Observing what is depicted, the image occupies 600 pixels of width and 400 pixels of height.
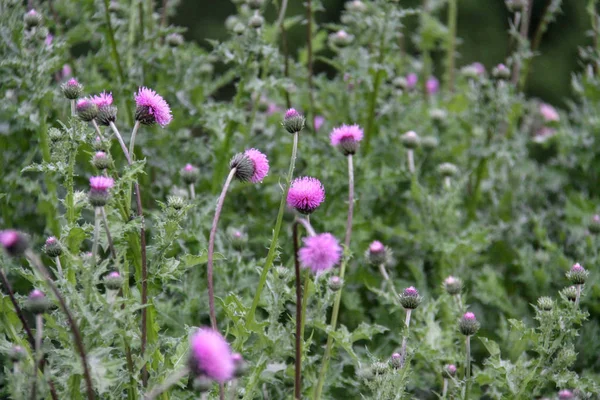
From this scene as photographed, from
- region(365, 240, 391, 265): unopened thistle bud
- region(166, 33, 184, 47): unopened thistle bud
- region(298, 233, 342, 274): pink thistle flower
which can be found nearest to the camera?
region(298, 233, 342, 274): pink thistle flower

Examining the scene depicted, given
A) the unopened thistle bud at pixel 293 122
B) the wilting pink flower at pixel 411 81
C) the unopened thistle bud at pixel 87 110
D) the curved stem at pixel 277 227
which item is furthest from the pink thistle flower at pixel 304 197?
the wilting pink flower at pixel 411 81

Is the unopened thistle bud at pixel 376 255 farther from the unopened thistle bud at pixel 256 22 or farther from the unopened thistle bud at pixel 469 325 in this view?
the unopened thistle bud at pixel 256 22

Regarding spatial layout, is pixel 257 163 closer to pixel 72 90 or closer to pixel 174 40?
pixel 72 90

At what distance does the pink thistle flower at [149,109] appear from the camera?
5.45ft

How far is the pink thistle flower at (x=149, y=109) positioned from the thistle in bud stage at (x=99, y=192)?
26cm

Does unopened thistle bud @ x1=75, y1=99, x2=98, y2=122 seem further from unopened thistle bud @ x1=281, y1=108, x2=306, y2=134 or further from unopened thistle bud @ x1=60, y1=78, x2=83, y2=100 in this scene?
unopened thistle bud @ x1=281, y1=108, x2=306, y2=134

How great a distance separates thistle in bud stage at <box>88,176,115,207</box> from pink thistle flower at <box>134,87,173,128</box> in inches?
10.0

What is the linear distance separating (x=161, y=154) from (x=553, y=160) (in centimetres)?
194

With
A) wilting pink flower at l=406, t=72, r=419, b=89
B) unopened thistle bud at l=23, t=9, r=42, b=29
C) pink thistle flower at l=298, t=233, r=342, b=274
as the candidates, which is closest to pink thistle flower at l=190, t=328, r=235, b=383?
pink thistle flower at l=298, t=233, r=342, b=274

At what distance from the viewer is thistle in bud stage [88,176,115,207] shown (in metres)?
1.45

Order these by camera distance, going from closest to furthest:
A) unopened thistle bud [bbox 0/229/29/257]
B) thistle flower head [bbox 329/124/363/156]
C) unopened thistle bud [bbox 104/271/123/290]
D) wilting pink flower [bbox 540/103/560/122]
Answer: unopened thistle bud [bbox 0/229/29/257], unopened thistle bud [bbox 104/271/123/290], thistle flower head [bbox 329/124/363/156], wilting pink flower [bbox 540/103/560/122]

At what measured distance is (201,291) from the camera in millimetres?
2211

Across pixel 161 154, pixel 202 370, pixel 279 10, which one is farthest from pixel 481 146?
pixel 202 370

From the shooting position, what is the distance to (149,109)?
1.67 meters
